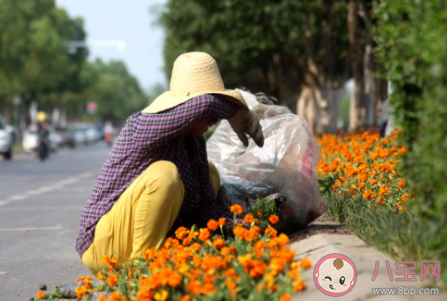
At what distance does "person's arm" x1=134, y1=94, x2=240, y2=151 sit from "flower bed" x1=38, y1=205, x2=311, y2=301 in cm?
55

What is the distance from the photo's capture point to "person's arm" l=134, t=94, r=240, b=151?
13.4 ft

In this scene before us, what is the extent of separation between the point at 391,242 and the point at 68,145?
4817 cm

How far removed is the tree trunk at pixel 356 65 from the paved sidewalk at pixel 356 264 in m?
16.3

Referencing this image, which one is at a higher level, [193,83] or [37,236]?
[193,83]

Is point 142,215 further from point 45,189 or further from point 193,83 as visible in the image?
point 45,189

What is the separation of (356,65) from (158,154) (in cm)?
1682

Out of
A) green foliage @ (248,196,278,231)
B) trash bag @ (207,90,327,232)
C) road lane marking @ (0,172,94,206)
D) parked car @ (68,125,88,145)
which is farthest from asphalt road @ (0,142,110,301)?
parked car @ (68,125,88,145)

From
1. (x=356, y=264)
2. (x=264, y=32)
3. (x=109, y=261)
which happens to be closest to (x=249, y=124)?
(x=109, y=261)

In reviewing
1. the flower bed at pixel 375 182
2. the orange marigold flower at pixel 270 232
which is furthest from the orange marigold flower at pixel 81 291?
the flower bed at pixel 375 182

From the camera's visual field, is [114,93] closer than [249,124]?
No

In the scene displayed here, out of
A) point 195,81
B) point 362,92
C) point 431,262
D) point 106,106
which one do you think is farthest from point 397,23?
point 106,106

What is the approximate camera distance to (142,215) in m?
4.13

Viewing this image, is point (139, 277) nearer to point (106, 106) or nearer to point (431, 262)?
point (431, 262)

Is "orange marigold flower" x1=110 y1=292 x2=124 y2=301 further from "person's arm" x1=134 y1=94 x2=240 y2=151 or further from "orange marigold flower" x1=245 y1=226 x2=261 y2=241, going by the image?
"person's arm" x1=134 y1=94 x2=240 y2=151
